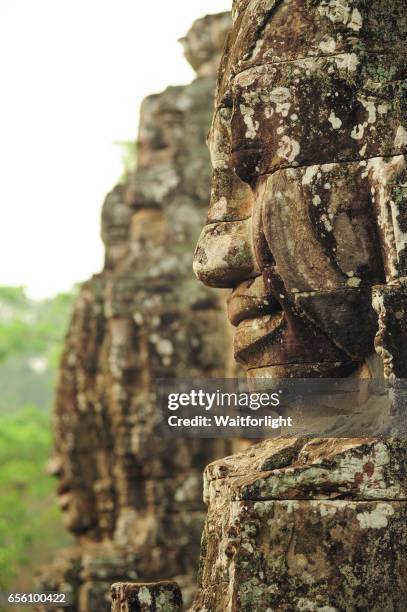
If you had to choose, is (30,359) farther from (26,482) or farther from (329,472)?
(329,472)

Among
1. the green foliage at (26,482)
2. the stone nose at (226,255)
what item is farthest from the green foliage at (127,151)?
the stone nose at (226,255)

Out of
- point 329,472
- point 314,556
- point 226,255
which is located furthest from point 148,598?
point 226,255

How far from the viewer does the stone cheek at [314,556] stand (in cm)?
475

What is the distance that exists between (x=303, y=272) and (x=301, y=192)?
12.4 inches

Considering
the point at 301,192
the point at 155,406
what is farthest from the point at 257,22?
the point at 155,406

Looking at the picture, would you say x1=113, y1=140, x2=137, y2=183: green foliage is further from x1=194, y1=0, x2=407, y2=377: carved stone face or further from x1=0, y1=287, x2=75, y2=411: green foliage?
x1=194, y1=0, x2=407, y2=377: carved stone face

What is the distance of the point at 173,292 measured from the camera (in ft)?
48.5

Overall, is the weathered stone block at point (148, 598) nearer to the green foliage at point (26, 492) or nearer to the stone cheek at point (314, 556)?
the stone cheek at point (314, 556)

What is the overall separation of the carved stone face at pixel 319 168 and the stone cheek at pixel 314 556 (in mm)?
710

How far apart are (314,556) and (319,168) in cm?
150

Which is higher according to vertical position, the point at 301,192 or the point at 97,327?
the point at 97,327

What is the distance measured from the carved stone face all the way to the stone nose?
0.02 metres

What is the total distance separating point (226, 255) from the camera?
217 inches

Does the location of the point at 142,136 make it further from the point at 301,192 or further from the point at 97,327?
the point at 301,192
